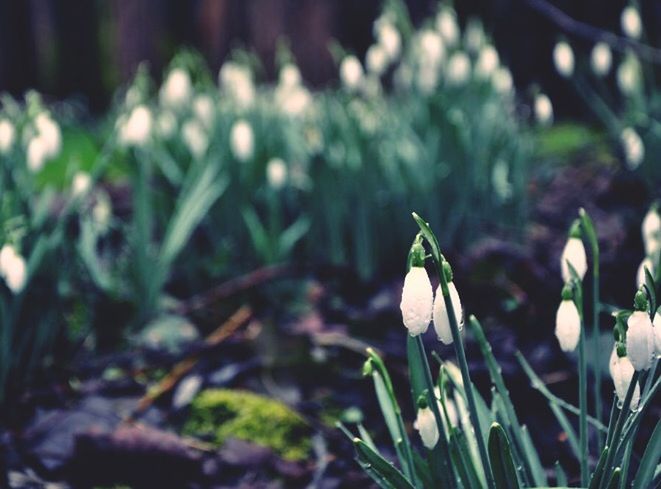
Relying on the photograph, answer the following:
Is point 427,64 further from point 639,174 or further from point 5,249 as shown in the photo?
point 5,249

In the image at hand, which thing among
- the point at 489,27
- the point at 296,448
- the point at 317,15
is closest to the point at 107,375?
the point at 296,448

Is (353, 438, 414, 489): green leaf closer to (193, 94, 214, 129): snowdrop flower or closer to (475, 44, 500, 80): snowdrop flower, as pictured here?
(193, 94, 214, 129): snowdrop flower

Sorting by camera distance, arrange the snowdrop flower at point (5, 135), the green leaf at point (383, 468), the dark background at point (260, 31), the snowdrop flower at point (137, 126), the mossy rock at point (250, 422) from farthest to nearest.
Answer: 1. the dark background at point (260, 31)
2. the snowdrop flower at point (137, 126)
3. the snowdrop flower at point (5, 135)
4. the mossy rock at point (250, 422)
5. the green leaf at point (383, 468)

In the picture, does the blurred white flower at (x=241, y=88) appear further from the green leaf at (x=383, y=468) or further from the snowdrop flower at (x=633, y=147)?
the green leaf at (x=383, y=468)

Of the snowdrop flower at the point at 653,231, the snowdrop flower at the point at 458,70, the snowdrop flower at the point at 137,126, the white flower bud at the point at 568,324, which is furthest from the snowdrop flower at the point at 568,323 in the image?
the snowdrop flower at the point at 458,70

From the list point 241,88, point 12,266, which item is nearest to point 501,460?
point 12,266

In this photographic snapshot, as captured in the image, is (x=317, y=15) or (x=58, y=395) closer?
(x=58, y=395)
